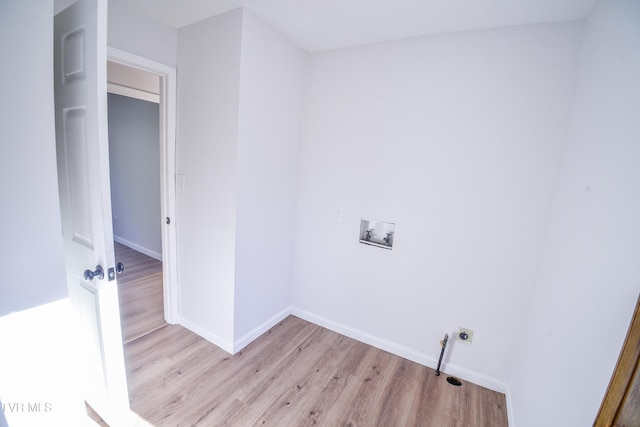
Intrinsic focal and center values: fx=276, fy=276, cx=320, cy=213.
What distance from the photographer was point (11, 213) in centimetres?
97

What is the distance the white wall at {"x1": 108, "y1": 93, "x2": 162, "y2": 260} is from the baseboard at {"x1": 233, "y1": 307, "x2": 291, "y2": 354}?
7.37 feet

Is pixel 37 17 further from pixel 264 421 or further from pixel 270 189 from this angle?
pixel 264 421

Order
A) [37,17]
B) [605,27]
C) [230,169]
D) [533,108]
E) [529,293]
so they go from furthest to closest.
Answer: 1. [230,169]
2. [529,293]
3. [533,108]
4. [605,27]
5. [37,17]

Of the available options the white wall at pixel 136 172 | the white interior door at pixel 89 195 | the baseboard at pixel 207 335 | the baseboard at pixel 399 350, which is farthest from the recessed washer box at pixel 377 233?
the white wall at pixel 136 172

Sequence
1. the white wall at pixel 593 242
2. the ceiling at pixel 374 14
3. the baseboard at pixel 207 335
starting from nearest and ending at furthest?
the white wall at pixel 593 242
the ceiling at pixel 374 14
the baseboard at pixel 207 335

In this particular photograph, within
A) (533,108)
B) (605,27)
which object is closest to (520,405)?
(533,108)

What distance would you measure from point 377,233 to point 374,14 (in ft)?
4.85

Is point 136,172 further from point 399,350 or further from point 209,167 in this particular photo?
point 399,350

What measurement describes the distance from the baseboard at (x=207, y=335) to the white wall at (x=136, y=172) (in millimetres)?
1813

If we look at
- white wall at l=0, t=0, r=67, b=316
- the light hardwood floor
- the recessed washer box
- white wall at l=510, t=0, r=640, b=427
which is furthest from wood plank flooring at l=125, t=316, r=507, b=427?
white wall at l=0, t=0, r=67, b=316

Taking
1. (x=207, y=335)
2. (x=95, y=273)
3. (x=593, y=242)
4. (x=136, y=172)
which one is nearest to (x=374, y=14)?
(x=593, y=242)

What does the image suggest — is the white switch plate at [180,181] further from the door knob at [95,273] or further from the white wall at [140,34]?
the door knob at [95,273]

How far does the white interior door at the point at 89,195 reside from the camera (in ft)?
3.72

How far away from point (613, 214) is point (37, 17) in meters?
→ 2.11
